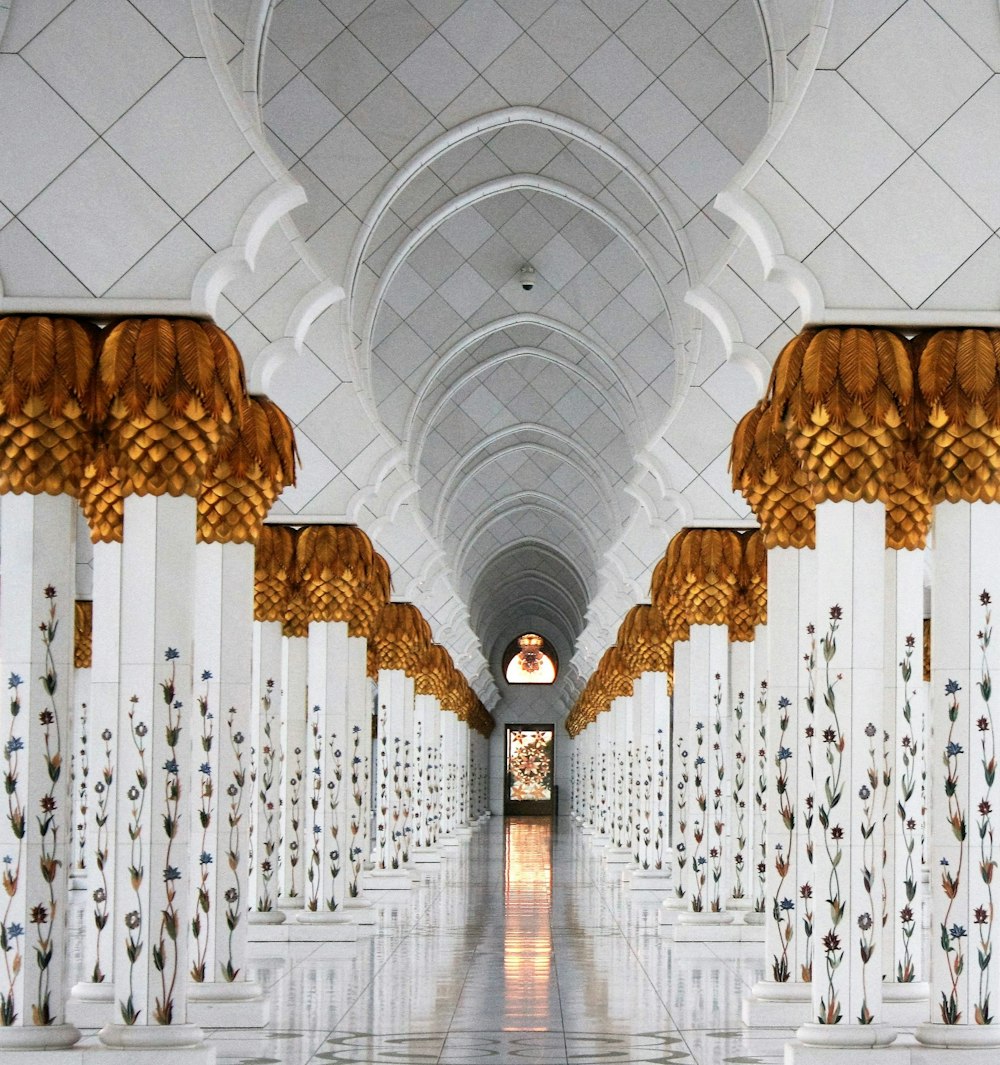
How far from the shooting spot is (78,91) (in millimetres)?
7832

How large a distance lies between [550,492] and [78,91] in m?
23.9

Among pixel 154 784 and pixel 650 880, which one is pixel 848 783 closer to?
pixel 154 784

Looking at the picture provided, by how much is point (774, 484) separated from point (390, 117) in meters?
5.17

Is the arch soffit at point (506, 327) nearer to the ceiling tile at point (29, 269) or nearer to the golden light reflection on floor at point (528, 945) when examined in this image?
the golden light reflection on floor at point (528, 945)

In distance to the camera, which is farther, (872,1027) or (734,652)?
(734,652)

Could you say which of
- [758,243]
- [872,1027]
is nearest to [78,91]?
[758,243]

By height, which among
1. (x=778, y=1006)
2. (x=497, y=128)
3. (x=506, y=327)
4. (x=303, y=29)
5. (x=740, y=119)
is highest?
(x=303, y=29)

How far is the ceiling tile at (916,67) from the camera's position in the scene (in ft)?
25.8

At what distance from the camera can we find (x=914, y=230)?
7.99 meters

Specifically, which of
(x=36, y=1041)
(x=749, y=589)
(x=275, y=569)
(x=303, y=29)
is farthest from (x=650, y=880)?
Result: (x=36, y=1041)

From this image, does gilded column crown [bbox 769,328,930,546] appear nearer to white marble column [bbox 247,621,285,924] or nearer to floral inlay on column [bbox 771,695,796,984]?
floral inlay on column [bbox 771,695,796,984]

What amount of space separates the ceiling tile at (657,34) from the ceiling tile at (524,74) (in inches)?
29.1

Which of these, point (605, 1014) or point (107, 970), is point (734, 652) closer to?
point (605, 1014)

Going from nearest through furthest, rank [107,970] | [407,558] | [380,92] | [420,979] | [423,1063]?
1. [423,1063]
2. [107,970]
3. [420,979]
4. [380,92]
5. [407,558]
